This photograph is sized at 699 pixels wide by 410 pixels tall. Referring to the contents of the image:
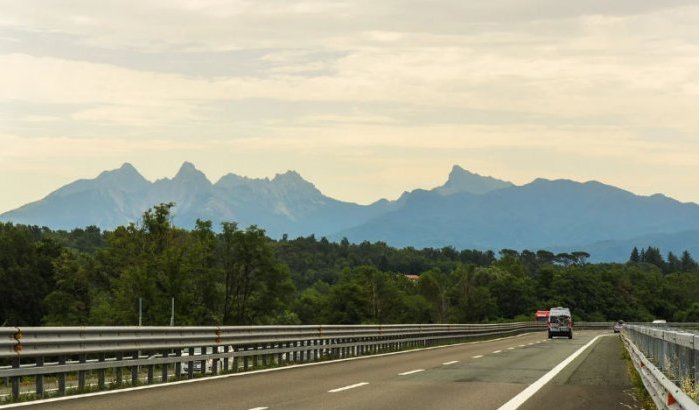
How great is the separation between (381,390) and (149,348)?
4313 millimetres

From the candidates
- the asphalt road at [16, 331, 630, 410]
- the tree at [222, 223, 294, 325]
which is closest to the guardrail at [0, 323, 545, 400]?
the asphalt road at [16, 331, 630, 410]

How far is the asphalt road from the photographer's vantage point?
14.8 metres

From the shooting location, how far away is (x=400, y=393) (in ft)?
55.7

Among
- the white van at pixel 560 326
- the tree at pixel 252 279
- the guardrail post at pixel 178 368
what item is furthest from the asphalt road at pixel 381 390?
the tree at pixel 252 279

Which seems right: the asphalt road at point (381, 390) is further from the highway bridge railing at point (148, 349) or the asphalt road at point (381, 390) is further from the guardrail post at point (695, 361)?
the guardrail post at point (695, 361)

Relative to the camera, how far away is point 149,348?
1878 cm

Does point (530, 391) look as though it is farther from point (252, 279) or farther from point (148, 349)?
point (252, 279)

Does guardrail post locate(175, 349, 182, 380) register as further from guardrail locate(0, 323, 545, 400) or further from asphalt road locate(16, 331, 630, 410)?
asphalt road locate(16, 331, 630, 410)

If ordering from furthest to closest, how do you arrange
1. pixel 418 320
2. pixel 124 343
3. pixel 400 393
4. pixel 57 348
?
pixel 418 320, pixel 124 343, pixel 400 393, pixel 57 348

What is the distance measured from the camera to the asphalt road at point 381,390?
14.8 metres

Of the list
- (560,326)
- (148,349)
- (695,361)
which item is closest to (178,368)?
(148,349)

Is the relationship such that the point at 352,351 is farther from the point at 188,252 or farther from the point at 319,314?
the point at 319,314

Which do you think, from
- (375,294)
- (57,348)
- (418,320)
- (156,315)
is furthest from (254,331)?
(418,320)

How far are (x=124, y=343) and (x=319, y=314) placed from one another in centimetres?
15144
